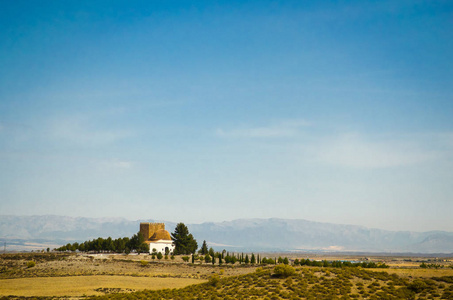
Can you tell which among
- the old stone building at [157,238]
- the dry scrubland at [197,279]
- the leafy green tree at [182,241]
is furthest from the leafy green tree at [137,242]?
the dry scrubland at [197,279]

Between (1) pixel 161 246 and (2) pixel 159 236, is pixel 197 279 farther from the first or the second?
(2) pixel 159 236

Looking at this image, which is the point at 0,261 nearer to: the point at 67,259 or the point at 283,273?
the point at 67,259

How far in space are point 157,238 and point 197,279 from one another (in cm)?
4338

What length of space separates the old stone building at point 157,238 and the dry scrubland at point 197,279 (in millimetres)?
22650

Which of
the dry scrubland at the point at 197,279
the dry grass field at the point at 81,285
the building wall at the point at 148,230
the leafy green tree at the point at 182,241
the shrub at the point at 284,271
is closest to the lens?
the dry scrubland at the point at 197,279

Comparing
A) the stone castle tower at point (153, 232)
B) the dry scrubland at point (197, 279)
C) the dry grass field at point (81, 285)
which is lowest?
the dry grass field at point (81, 285)

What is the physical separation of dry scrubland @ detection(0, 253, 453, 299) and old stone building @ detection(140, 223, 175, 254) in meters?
22.6

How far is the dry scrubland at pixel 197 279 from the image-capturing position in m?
35.7

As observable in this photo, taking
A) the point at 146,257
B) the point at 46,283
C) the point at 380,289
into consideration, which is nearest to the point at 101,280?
the point at 46,283

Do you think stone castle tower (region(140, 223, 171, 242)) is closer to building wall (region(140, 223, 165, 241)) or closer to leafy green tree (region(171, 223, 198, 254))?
building wall (region(140, 223, 165, 241))

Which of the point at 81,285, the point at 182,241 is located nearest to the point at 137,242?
the point at 182,241

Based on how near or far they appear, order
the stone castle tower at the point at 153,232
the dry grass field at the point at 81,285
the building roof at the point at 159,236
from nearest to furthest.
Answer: the dry grass field at the point at 81,285 < the building roof at the point at 159,236 < the stone castle tower at the point at 153,232

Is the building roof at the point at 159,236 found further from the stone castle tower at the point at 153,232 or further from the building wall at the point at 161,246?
the building wall at the point at 161,246

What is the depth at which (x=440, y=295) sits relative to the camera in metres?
32.9
